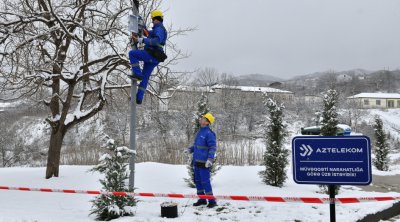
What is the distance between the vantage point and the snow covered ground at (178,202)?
18.9ft

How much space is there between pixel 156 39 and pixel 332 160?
140 inches

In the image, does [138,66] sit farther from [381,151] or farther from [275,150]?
[381,151]

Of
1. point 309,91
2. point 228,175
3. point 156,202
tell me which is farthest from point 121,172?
point 309,91

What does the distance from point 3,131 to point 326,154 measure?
140ft

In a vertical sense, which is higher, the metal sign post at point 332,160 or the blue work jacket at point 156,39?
the blue work jacket at point 156,39

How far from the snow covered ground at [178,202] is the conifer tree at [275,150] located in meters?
0.28

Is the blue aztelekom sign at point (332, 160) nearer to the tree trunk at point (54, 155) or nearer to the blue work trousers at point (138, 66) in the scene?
the blue work trousers at point (138, 66)

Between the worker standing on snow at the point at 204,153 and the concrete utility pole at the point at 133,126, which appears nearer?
the concrete utility pole at the point at 133,126

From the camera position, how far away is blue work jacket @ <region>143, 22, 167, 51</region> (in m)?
5.81

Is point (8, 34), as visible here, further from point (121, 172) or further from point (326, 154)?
point (326, 154)

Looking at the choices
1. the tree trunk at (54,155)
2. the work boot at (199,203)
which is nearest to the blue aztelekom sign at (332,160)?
the work boot at (199,203)

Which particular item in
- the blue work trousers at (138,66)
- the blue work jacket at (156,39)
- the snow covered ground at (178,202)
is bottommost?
the snow covered ground at (178,202)

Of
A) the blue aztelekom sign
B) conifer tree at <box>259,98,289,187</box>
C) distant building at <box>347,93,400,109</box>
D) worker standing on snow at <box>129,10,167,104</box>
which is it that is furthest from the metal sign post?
distant building at <box>347,93,400,109</box>

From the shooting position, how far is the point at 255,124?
2493 inches
